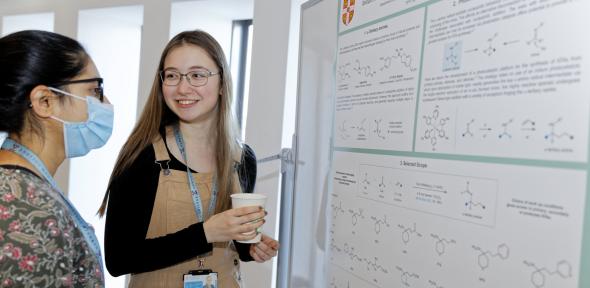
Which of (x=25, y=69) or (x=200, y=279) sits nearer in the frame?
(x=25, y=69)

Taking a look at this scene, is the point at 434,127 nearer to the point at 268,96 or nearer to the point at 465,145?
the point at 465,145

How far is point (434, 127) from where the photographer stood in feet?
4.05

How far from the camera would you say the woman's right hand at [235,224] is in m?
1.48

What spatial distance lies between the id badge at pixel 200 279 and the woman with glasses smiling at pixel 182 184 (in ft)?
0.09

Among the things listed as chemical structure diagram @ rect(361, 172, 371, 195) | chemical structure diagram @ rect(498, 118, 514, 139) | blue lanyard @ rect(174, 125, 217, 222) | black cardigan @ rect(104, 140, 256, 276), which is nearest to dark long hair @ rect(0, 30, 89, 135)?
black cardigan @ rect(104, 140, 256, 276)

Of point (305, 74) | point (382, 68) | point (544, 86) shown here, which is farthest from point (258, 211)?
point (544, 86)

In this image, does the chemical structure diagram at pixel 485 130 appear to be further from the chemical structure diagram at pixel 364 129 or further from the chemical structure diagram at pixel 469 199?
the chemical structure diagram at pixel 364 129

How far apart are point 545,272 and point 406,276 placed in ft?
1.49

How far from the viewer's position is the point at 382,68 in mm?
1483

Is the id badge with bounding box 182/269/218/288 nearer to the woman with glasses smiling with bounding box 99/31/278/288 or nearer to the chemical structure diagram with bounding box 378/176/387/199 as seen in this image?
the woman with glasses smiling with bounding box 99/31/278/288

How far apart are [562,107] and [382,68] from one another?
647mm

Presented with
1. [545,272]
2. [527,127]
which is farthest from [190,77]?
[545,272]

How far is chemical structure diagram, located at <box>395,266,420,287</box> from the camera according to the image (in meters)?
1.29

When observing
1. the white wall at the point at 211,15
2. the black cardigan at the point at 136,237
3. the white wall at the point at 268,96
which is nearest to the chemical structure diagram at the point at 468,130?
the black cardigan at the point at 136,237
